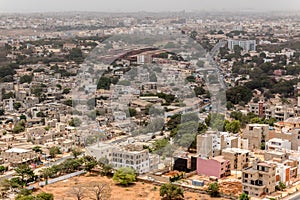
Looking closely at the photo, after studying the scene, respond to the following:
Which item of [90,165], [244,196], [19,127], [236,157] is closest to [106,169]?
[90,165]

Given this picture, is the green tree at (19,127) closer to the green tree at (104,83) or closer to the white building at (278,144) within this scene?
the green tree at (104,83)

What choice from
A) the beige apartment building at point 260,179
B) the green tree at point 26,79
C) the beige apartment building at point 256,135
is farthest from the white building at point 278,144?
the green tree at point 26,79

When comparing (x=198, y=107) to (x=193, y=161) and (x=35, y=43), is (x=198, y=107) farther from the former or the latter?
(x=35, y=43)

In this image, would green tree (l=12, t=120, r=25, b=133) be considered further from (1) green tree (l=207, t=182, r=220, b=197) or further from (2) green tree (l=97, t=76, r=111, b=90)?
(1) green tree (l=207, t=182, r=220, b=197)

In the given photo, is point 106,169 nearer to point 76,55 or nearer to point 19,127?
point 19,127

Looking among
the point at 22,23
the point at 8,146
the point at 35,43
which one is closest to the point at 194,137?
the point at 8,146

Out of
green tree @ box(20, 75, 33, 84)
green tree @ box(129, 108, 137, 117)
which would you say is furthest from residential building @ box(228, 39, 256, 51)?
green tree @ box(129, 108, 137, 117)
